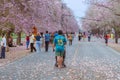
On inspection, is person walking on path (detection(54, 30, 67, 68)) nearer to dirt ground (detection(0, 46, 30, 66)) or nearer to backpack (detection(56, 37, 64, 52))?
backpack (detection(56, 37, 64, 52))

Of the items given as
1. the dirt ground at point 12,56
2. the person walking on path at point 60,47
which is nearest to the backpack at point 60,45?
the person walking on path at point 60,47

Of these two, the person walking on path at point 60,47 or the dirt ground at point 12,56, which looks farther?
the dirt ground at point 12,56

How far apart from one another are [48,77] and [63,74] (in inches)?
50.2

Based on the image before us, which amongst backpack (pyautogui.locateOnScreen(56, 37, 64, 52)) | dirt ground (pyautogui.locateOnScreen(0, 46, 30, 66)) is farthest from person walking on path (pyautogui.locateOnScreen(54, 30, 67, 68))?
dirt ground (pyautogui.locateOnScreen(0, 46, 30, 66))

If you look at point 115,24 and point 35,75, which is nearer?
point 35,75

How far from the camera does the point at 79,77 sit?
637 inches

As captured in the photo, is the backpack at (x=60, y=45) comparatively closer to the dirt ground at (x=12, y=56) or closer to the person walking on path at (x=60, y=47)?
the person walking on path at (x=60, y=47)

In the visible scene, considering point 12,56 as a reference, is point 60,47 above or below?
above

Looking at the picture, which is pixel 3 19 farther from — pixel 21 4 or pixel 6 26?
pixel 21 4

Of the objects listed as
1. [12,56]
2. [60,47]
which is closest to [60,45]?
[60,47]

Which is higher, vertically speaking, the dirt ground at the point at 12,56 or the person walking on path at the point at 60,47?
the person walking on path at the point at 60,47

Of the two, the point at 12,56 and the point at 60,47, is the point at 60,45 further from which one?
the point at 12,56

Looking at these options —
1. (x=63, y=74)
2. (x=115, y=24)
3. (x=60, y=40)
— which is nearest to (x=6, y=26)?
(x=60, y=40)

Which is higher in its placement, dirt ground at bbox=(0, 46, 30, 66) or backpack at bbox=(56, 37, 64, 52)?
backpack at bbox=(56, 37, 64, 52)
